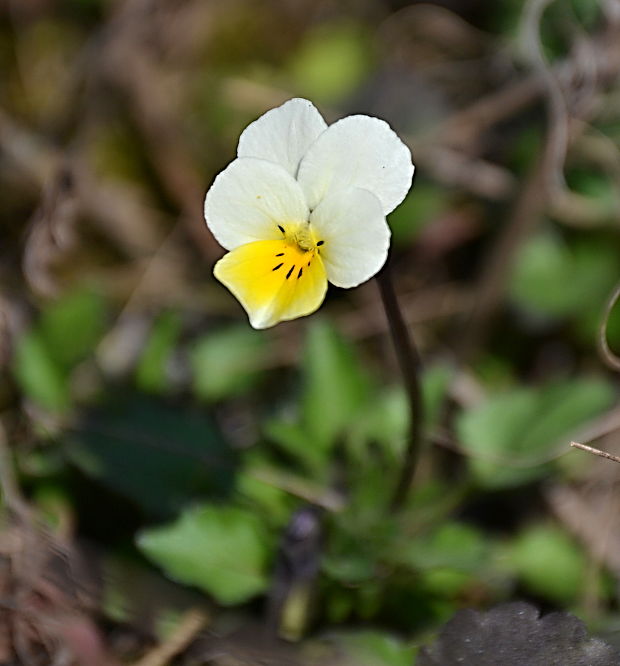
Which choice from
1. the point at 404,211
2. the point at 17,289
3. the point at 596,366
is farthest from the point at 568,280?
the point at 17,289

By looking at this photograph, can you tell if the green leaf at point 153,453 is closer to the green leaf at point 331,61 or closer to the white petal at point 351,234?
the white petal at point 351,234

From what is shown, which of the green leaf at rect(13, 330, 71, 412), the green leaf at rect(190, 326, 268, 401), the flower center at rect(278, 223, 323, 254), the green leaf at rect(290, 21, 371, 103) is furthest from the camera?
the green leaf at rect(290, 21, 371, 103)

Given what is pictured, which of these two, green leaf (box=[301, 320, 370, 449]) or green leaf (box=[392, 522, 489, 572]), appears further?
green leaf (box=[301, 320, 370, 449])

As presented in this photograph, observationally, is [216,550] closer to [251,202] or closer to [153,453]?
[153,453]

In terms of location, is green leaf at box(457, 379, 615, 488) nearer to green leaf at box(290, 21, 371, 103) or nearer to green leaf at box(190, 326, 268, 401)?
green leaf at box(190, 326, 268, 401)

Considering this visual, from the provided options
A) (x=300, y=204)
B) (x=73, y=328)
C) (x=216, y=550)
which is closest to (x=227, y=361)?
(x=73, y=328)

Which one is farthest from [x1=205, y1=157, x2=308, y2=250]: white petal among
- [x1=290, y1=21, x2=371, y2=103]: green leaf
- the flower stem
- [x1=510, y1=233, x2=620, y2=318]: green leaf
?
[x1=290, y1=21, x2=371, y2=103]: green leaf
